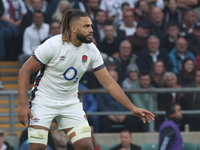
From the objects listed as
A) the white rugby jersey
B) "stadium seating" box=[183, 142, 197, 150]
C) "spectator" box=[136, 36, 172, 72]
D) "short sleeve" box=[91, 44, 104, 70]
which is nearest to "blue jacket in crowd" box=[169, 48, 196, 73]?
"spectator" box=[136, 36, 172, 72]

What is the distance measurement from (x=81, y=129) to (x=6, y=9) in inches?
206

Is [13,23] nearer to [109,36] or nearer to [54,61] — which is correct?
[109,36]

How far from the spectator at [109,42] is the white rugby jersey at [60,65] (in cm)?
436

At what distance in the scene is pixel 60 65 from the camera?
177 inches

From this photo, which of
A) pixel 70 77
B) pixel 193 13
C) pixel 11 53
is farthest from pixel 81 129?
pixel 193 13

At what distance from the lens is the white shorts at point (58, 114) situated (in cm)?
452

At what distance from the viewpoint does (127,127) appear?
7.92 meters

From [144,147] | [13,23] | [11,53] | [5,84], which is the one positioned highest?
[13,23]

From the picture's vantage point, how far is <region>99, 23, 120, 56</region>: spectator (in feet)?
29.8

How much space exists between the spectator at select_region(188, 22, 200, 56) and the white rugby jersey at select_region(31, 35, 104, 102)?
5.28 meters

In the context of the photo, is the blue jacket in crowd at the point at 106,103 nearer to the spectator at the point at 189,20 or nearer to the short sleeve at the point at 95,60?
the short sleeve at the point at 95,60

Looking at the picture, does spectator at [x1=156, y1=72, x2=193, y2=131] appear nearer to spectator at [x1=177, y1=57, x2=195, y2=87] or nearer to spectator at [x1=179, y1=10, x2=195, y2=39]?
spectator at [x1=177, y1=57, x2=195, y2=87]

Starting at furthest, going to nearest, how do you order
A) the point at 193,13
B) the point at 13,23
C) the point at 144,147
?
the point at 193,13, the point at 13,23, the point at 144,147

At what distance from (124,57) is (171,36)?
1492 mm
